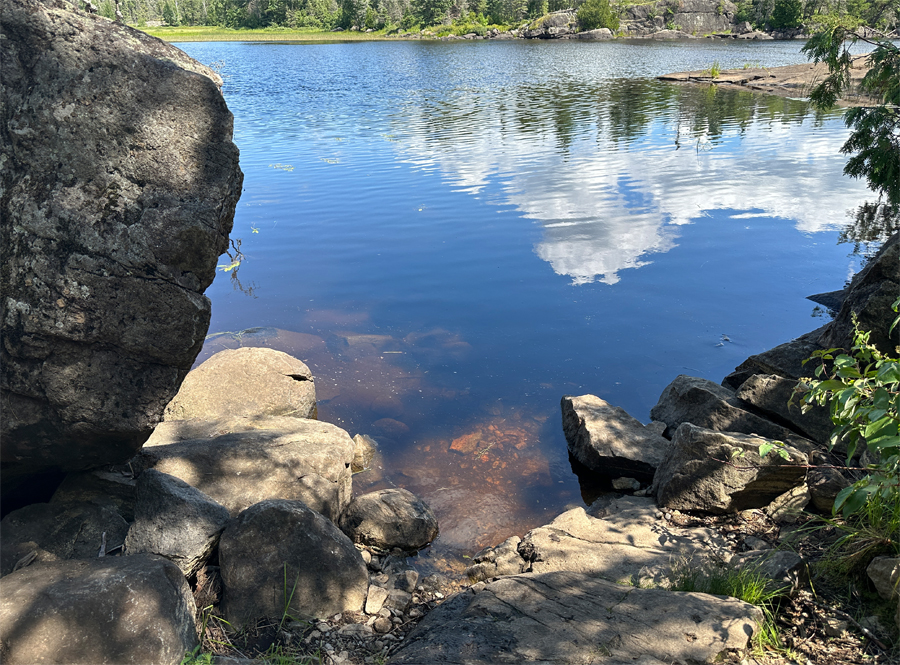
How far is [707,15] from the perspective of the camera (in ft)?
301

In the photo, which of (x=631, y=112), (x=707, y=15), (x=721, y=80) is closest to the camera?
(x=631, y=112)

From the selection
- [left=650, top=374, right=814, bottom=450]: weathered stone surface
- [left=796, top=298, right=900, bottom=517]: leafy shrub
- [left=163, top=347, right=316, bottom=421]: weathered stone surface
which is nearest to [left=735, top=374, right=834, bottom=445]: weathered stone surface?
[left=650, top=374, right=814, bottom=450]: weathered stone surface

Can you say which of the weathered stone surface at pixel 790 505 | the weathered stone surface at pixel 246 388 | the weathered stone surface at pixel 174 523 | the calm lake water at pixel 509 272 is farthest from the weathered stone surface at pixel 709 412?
the weathered stone surface at pixel 174 523

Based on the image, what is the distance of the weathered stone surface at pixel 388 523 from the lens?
220 inches

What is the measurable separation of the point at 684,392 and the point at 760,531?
2.33 meters

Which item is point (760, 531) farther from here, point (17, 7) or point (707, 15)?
point (707, 15)

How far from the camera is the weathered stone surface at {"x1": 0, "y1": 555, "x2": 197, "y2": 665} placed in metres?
2.97

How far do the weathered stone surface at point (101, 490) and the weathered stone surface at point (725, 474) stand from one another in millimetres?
4604

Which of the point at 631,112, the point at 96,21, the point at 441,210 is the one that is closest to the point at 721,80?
the point at 631,112

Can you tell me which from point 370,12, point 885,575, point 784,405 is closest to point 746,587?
point 885,575

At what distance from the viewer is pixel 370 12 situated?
9794cm

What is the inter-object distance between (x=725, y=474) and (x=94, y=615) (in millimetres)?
4751

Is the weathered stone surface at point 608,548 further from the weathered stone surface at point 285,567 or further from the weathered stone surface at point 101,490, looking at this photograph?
the weathered stone surface at point 101,490

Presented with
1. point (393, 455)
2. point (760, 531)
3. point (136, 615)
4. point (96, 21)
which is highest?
point (96, 21)
